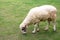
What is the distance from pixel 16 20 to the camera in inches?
328

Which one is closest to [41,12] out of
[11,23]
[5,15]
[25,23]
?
[25,23]

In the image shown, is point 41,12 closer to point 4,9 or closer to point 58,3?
point 4,9


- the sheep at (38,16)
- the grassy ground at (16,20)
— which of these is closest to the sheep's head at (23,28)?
the sheep at (38,16)

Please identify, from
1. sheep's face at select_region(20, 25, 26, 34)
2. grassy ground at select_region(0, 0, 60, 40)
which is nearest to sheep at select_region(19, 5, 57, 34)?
sheep's face at select_region(20, 25, 26, 34)

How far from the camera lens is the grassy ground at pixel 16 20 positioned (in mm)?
6805

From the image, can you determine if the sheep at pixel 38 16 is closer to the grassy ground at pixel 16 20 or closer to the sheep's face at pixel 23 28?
the sheep's face at pixel 23 28

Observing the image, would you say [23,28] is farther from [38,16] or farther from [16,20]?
[16,20]

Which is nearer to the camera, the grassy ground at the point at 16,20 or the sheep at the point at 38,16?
the sheep at the point at 38,16

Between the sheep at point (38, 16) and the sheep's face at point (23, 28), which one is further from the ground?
the sheep at point (38, 16)

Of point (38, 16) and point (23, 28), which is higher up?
point (38, 16)

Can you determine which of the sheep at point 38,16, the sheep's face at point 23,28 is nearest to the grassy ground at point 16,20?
the sheep's face at point 23,28

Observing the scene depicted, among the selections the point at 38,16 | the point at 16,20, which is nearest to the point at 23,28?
the point at 38,16

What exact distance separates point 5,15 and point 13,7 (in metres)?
1.39

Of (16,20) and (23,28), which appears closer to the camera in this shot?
(23,28)
